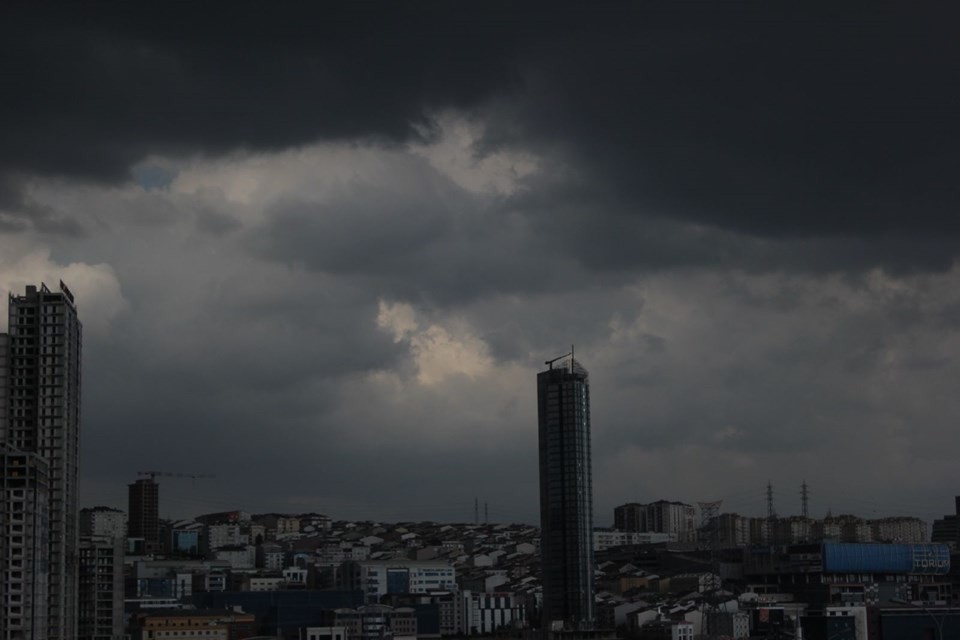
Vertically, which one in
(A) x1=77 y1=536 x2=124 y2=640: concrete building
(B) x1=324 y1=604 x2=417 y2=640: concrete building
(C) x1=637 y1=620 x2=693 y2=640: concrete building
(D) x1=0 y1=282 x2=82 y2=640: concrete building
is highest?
(D) x1=0 y1=282 x2=82 y2=640: concrete building

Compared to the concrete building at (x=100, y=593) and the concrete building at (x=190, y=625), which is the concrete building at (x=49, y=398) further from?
the concrete building at (x=190, y=625)

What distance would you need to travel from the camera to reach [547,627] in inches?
6781

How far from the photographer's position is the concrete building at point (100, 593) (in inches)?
5630

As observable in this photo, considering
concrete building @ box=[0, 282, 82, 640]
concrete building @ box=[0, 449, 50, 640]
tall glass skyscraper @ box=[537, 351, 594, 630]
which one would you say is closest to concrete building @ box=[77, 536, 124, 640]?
concrete building @ box=[0, 282, 82, 640]

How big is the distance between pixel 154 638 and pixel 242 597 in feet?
84.2

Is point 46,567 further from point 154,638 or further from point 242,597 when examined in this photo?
point 242,597

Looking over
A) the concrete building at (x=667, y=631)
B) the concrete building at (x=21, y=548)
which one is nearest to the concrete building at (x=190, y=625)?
the concrete building at (x=667, y=631)

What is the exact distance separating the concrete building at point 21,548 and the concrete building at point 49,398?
703cm

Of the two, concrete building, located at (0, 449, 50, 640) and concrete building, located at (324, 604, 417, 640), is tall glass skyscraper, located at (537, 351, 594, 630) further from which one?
concrete building, located at (0, 449, 50, 640)

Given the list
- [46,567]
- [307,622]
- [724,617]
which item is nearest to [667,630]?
[724,617]

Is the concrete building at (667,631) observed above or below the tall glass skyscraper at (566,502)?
below

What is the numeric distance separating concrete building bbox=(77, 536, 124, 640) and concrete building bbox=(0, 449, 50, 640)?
108ft

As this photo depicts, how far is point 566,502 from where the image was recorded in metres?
185

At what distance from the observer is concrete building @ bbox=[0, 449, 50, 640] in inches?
4232
